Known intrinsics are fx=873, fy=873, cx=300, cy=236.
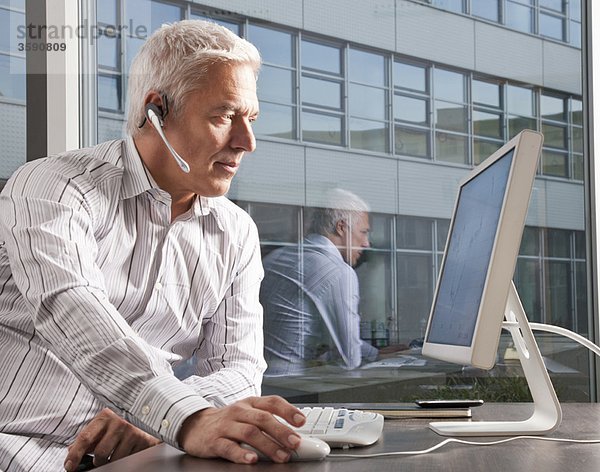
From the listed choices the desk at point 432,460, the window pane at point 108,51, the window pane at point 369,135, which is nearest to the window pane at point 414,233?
the window pane at point 369,135

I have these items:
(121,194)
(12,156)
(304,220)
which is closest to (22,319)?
(121,194)

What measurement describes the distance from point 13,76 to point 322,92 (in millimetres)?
1331

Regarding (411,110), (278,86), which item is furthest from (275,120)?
(411,110)

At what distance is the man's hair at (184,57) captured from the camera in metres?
1.70

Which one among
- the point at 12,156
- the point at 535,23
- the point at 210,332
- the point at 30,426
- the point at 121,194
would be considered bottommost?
the point at 30,426

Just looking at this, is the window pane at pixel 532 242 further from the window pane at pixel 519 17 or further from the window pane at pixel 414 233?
the window pane at pixel 519 17

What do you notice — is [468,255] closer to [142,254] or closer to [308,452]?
[308,452]

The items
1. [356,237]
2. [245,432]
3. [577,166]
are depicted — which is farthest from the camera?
[356,237]

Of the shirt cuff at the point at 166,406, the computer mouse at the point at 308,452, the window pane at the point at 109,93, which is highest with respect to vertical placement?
the window pane at the point at 109,93

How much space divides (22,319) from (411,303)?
203 cm

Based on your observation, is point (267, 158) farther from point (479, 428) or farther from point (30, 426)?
point (479, 428)

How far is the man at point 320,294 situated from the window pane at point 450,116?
45 cm

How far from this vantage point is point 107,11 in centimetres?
380

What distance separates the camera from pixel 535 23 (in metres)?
3.37
